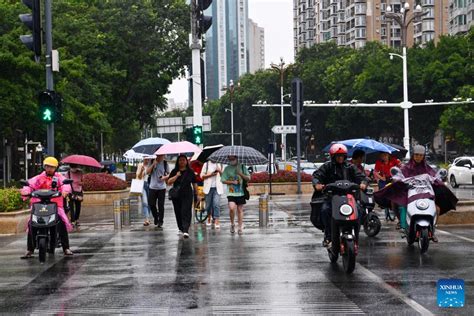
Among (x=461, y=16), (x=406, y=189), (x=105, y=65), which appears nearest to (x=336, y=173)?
(x=406, y=189)

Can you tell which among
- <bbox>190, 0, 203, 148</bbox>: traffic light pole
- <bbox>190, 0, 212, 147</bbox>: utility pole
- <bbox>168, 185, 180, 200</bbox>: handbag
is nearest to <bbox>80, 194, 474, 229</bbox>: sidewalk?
<bbox>168, 185, 180, 200</bbox>: handbag

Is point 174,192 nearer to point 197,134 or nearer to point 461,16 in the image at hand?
point 197,134

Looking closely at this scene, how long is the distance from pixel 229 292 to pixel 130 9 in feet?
158

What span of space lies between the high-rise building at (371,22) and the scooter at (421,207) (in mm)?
112934

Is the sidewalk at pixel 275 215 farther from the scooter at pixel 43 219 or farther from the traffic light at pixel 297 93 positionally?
the scooter at pixel 43 219

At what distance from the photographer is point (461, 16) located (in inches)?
4040

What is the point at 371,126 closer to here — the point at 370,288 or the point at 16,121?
the point at 16,121

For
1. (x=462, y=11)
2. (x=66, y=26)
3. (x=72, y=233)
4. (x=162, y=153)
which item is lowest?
(x=72, y=233)

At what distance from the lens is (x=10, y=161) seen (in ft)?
181

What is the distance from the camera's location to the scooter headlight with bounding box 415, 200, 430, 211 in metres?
13.7

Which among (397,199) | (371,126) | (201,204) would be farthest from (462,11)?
(397,199)

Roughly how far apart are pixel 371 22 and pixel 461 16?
38.6 meters

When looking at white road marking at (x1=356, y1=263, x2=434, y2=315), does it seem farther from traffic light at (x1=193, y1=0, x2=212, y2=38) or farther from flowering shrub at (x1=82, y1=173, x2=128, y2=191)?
flowering shrub at (x1=82, y1=173, x2=128, y2=191)

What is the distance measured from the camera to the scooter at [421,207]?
13.6 m
